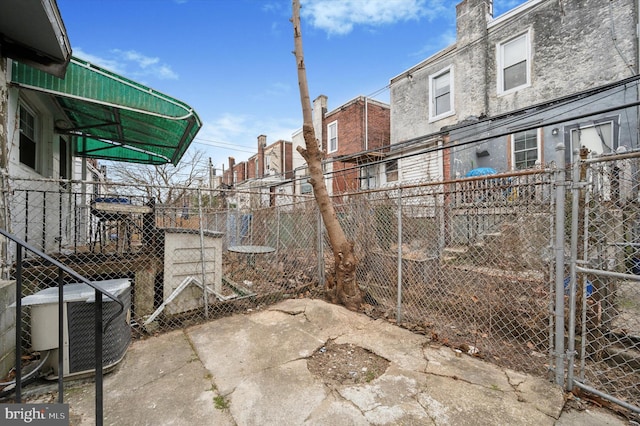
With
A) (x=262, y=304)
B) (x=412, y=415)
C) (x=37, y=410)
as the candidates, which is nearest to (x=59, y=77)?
(x=37, y=410)

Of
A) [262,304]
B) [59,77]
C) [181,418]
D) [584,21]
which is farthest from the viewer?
[584,21]

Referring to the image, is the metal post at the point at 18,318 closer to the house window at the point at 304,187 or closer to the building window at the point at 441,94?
the building window at the point at 441,94

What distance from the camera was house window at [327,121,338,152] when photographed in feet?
50.2

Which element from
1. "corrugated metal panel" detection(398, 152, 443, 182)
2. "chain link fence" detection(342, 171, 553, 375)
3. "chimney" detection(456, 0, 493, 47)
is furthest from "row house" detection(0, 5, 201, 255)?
"chimney" detection(456, 0, 493, 47)

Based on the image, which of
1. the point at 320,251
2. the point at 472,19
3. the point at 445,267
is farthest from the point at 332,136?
the point at 445,267

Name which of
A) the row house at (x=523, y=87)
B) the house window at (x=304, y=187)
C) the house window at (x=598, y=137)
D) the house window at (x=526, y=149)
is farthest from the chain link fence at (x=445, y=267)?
the house window at (x=304, y=187)

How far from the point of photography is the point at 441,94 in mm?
10695

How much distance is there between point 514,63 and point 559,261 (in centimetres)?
922

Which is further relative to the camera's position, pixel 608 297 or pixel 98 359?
pixel 608 297

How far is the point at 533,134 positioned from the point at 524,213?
21.9 ft

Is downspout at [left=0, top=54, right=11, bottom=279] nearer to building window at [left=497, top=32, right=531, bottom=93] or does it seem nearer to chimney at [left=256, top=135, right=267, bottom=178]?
building window at [left=497, top=32, right=531, bottom=93]

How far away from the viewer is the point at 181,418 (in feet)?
6.79

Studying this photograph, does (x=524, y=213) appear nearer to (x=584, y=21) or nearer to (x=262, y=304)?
(x=262, y=304)

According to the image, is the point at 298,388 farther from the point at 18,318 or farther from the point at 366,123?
the point at 366,123
